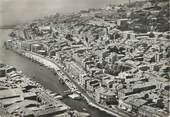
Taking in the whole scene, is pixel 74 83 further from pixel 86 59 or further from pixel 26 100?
pixel 26 100

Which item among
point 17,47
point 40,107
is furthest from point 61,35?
point 40,107

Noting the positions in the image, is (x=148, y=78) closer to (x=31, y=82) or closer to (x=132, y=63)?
(x=132, y=63)

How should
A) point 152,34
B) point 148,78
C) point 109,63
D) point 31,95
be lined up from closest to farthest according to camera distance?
point 31,95 → point 148,78 → point 109,63 → point 152,34

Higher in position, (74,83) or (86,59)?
(86,59)

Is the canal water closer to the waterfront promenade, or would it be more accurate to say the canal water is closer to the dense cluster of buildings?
the waterfront promenade

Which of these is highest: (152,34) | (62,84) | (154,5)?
(154,5)

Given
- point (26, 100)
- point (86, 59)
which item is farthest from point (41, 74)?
point (26, 100)

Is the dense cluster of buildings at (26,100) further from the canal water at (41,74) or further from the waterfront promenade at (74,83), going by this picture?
the waterfront promenade at (74,83)
